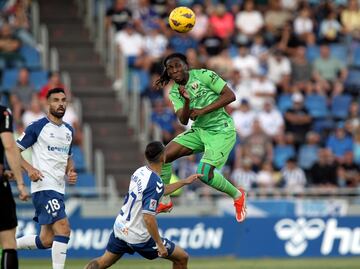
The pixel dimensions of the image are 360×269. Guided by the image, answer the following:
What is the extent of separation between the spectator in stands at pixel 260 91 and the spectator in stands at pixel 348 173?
7.43ft

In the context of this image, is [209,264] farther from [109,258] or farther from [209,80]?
[109,258]

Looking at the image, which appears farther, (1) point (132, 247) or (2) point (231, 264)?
(2) point (231, 264)

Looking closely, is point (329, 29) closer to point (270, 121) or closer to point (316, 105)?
point (316, 105)

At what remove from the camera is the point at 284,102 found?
27.0 metres

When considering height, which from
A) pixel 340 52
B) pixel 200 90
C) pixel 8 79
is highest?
pixel 340 52

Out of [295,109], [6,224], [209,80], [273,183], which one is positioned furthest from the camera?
[295,109]

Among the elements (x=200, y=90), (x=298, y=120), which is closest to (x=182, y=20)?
(x=200, y=90)

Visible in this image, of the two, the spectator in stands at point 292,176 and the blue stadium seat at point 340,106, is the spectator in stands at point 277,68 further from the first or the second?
the spectator in stands at point 292,176

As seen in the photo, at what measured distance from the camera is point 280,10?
29297 mm

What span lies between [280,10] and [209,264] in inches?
456

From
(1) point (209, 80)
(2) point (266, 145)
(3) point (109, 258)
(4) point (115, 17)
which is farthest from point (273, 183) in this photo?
(3) point (109, 258)

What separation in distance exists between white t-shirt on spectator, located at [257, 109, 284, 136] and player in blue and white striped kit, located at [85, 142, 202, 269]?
1254 cm

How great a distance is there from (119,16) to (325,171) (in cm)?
618

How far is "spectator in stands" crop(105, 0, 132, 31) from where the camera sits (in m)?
27.5
